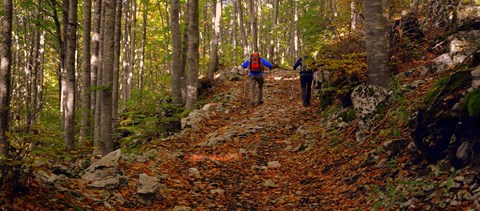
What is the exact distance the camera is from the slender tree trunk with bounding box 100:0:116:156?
8.14 meters

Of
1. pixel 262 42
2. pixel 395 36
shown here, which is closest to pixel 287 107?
pixel 395 36

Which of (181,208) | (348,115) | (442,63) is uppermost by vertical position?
(442,63)

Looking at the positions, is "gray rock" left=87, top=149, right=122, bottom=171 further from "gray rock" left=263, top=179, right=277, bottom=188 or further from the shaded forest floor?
"gray rock" left=263, top=179, right=277, bottom=188

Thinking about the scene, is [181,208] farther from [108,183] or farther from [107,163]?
[107,163]

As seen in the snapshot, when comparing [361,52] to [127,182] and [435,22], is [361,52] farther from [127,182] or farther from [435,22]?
[127,182]

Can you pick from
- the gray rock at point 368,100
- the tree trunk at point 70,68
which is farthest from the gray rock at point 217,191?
the tree trunk at point 70,68

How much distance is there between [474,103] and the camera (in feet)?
13.5

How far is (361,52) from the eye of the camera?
30.4 ft

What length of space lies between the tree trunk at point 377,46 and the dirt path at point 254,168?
6.09 ft

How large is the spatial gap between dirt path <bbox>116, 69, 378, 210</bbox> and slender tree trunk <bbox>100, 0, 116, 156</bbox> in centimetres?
139

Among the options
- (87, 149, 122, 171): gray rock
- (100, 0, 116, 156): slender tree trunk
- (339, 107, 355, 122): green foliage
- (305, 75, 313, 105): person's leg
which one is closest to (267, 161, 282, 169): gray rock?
(339, 107, 355, 122): green foliage

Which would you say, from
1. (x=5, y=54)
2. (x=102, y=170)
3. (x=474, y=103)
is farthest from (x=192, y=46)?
(x=474, y=103)

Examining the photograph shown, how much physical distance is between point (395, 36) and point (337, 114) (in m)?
2.88

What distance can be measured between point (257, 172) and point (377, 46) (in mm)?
3714
